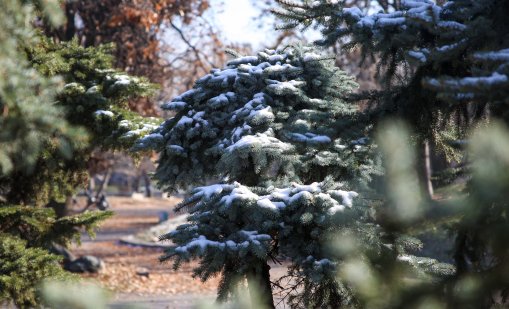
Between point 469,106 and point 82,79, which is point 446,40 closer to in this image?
point 469,106

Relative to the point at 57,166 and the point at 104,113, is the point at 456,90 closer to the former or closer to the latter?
the point at 104,113

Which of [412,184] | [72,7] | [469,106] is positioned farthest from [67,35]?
[412,184]

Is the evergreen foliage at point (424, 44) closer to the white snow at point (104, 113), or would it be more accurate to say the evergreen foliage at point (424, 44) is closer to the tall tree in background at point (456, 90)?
the tall tree in background at point (456, 90)

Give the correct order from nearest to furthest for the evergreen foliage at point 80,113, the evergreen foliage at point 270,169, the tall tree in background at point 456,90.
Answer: the tall tree in background at point 456,90 → the evergreen foliage at point 270,169 → the evergreen foliage at point 80,113

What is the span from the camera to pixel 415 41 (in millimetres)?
4031

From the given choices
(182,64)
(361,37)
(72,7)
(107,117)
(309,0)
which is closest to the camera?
(361,37)

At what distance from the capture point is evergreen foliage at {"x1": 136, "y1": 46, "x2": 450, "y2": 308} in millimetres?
4898

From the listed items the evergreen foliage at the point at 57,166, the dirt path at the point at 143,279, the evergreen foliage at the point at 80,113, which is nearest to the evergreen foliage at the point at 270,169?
the evergreen foliage at the point at 57,166

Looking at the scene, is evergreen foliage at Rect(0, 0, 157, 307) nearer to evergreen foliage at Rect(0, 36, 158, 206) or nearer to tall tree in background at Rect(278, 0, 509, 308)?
evergreen foliage at Rect(0, 36, 158, 206)

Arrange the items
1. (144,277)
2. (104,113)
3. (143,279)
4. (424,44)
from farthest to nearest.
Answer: (144,277) → (143,279) → (104,113) → (424,44)

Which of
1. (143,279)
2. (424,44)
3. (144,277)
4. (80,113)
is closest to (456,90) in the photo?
(424,44)

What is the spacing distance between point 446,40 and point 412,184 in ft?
6.68

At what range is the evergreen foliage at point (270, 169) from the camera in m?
4.90

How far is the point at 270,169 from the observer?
235 inches
